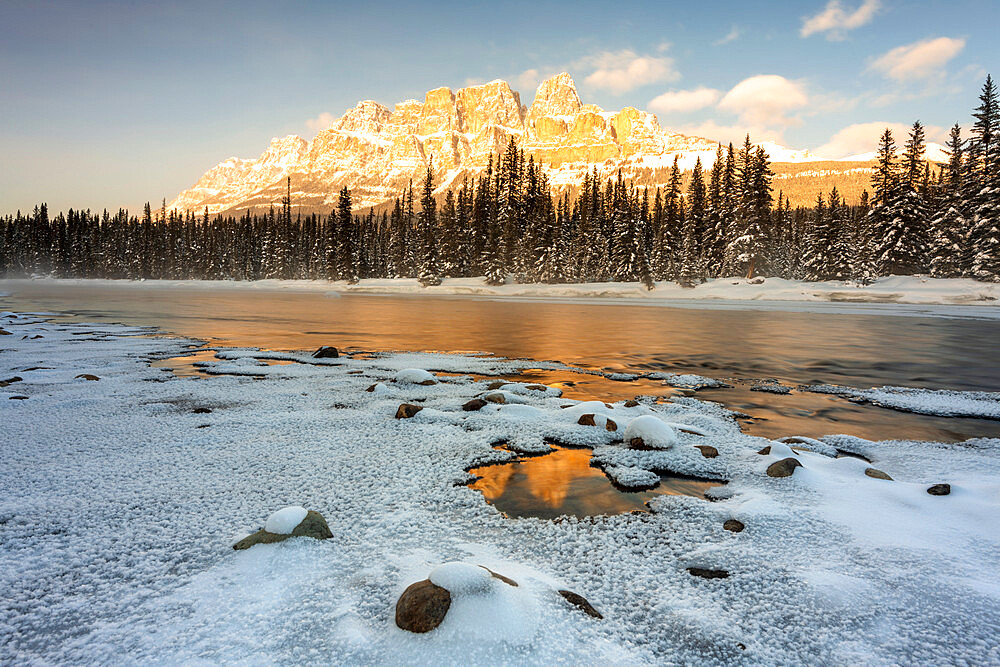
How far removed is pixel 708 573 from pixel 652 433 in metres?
2.46

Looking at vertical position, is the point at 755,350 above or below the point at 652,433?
below

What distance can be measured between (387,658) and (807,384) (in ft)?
32.8

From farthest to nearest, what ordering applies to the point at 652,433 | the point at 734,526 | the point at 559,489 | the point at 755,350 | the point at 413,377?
the point at 755,350
the point at 413,377
the point at 652,433
the point at 559,489
the point at 734,526

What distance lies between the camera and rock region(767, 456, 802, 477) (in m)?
4.34

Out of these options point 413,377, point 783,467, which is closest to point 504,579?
point 783,467

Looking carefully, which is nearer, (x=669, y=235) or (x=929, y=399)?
(x=929, y=399)

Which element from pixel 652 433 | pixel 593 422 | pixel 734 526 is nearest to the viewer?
pixel 734 526

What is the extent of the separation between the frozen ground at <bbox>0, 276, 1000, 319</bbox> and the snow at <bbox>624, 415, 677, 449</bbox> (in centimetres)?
3282

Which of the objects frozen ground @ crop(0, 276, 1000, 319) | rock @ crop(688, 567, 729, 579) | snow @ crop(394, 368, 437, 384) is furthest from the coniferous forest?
rock @ crop(688, 567, 729, 579)

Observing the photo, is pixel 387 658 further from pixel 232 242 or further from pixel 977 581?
pixel 232 242

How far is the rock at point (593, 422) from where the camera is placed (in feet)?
19.1

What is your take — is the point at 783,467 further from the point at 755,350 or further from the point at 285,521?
the point at 755,350

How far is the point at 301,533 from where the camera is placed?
120 inches

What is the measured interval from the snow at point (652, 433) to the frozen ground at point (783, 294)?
32817mm
